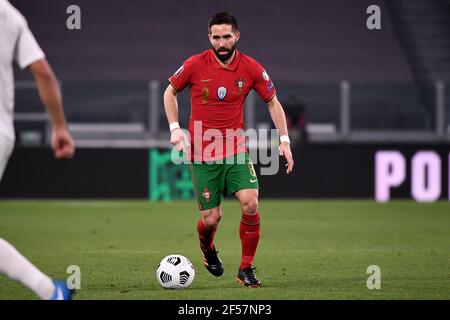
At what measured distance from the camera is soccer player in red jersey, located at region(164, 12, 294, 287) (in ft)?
26.8

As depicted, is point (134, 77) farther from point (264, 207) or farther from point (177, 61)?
point (264, 207)

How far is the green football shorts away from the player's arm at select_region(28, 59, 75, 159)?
2.75 meters

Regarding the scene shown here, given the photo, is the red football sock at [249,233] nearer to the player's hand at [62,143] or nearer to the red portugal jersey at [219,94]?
the red portugal jersey at [219,94]

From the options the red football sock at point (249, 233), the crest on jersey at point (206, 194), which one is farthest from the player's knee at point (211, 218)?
the red football sock at point (249, 233)

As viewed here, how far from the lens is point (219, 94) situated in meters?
8.25

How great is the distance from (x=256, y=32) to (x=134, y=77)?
2.89 m

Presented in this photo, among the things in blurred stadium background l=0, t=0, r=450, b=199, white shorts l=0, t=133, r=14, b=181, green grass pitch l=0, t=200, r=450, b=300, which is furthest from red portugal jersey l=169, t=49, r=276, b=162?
blurred stadium background l=0, t=0, r=450, b=199

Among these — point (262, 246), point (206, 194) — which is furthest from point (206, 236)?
point (262, 246)

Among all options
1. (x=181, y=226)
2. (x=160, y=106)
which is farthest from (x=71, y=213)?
(x=160, y=106)

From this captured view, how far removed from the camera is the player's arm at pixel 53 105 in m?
5.53

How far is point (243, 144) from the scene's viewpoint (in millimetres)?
8328

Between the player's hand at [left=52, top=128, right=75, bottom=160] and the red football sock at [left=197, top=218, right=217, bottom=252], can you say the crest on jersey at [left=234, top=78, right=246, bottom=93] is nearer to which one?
the red football sock at [left=197, top=218, right=217, bottom=252]
